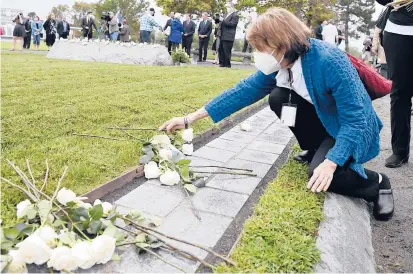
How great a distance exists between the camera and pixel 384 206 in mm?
2666

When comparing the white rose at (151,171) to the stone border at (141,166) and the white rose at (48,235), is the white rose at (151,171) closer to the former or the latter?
the stone border at (141,166)

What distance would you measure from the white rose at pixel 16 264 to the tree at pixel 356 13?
55.5 meters

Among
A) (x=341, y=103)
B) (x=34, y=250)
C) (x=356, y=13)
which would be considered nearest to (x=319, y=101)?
(x=341, y=103)

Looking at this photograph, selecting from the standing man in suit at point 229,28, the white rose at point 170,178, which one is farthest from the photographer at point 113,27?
the white rose at point 170,178

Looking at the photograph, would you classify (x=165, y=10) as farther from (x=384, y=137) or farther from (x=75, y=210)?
(x=75, y=210)

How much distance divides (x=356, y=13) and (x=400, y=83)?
55.2 m

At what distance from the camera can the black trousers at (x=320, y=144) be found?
8.52ft

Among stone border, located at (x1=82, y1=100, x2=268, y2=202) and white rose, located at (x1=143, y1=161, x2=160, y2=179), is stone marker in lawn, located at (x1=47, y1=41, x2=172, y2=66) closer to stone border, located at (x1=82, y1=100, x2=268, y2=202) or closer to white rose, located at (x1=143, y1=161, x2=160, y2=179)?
stone border, located at (x1=82, y1=100, x2=268, y2=202)

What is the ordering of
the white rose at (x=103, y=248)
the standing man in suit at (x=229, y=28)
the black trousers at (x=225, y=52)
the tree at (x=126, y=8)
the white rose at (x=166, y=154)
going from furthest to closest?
the tree at (x=126, y=8) → the black trousers at (x=225, y=52) → the standing man in suit at (x=229, y=28) → the white rose at (x=166, y=154) → the white rose at (x=103, y=248)

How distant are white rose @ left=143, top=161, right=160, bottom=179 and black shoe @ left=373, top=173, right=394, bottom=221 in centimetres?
144

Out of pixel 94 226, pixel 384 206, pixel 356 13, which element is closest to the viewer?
pixel 94 226

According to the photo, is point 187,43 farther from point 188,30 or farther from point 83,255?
point 83,255

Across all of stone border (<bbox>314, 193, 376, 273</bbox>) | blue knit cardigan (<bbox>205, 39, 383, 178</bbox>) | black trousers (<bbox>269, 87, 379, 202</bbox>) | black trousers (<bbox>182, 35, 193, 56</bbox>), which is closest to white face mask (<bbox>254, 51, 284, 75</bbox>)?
blue knit cardigan (<bbox>205, 39, 383, 178</bbox>)

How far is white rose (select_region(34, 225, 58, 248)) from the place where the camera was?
1586mm
